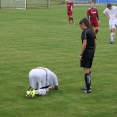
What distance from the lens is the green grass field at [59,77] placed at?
30.4 feet

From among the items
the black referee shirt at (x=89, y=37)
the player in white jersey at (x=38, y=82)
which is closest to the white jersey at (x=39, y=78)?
the player in white jersey at (x=38, y=82)

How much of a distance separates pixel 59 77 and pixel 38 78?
8.26 feet

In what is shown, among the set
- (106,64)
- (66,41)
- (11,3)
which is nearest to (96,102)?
(106,64)

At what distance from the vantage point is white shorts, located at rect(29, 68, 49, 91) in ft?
33.3

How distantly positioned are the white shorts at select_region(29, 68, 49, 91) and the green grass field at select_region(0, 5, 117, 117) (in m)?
0.33

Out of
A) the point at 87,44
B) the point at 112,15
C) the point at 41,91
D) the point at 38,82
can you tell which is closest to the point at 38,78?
the point at 38,82

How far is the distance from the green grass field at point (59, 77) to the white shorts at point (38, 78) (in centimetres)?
33

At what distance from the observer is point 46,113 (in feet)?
29.5

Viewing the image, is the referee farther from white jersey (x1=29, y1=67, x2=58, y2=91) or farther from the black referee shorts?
white jersey (x1=29, y1=67, x2=58, y2=91)

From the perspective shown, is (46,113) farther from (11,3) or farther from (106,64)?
(11,3)

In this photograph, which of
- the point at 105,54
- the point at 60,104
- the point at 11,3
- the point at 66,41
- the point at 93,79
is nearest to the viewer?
the point at 60,104

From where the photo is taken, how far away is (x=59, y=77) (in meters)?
12.6

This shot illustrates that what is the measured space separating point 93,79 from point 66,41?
8936mm

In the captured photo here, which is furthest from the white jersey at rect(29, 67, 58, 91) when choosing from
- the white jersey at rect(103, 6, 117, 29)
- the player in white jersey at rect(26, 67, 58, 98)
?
the white jersey at rect(103, 6, 117, 29)
